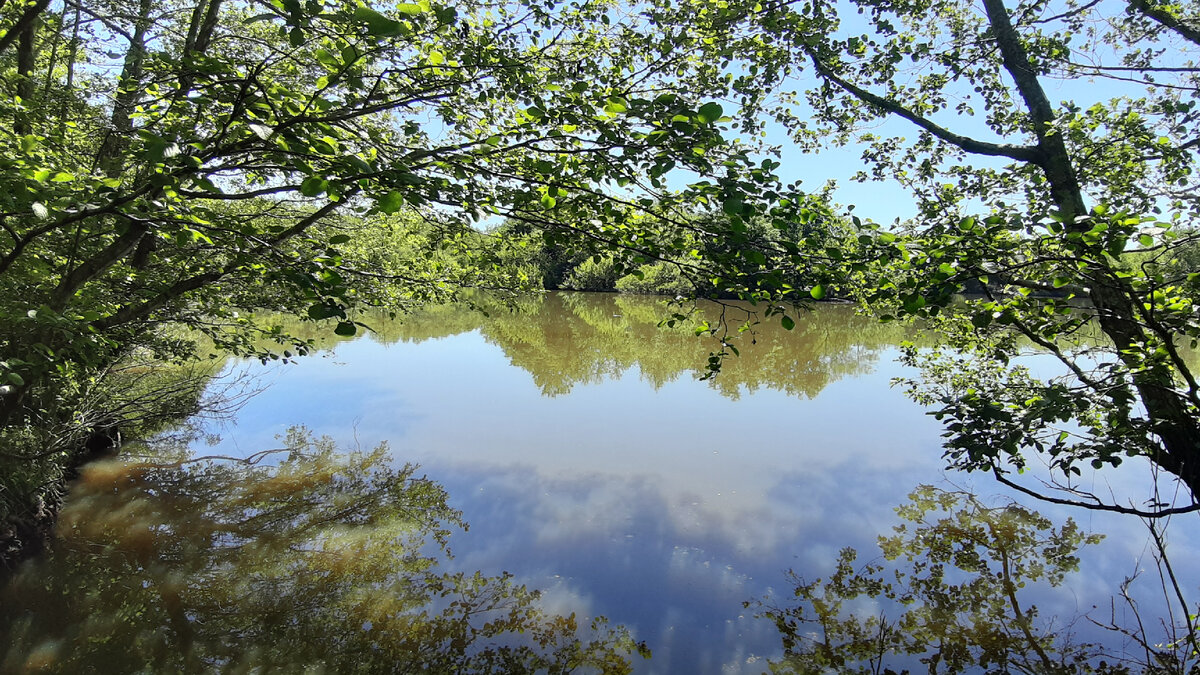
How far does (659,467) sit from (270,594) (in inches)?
192

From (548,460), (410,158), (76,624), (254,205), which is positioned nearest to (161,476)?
(76,624)

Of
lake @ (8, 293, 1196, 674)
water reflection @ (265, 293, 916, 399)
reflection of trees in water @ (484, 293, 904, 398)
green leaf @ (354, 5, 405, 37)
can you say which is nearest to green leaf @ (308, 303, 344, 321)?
green leaf @ (354, 5, 405, 37)

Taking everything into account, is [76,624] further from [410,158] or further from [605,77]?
[605,77]

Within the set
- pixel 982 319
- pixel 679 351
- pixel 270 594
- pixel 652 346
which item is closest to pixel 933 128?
pixel 982 319

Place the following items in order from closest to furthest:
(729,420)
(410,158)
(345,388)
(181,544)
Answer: (410,158), (181,544), (729,420), (345,388)

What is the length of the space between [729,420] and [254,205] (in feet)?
25.9

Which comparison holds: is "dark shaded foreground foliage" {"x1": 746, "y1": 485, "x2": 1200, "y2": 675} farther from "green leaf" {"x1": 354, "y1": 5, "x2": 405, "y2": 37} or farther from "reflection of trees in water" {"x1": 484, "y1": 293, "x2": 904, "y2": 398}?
"reflection of trees in water" {"x1": 484, "y1": 293, "x2": 904, "y2": 398}

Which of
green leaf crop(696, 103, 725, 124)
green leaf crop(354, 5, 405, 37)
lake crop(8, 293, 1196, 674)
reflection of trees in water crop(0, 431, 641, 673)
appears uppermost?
green leaf crop(696, 103, 725, 124)

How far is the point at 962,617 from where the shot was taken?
16.1ft

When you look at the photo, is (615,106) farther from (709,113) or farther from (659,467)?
(659,467)

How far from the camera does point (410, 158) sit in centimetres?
232

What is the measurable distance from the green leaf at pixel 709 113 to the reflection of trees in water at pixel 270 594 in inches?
154

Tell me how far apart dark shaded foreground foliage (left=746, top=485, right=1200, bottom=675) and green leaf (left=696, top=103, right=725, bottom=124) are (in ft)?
13.2

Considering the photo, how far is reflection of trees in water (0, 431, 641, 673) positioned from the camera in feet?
14.2
